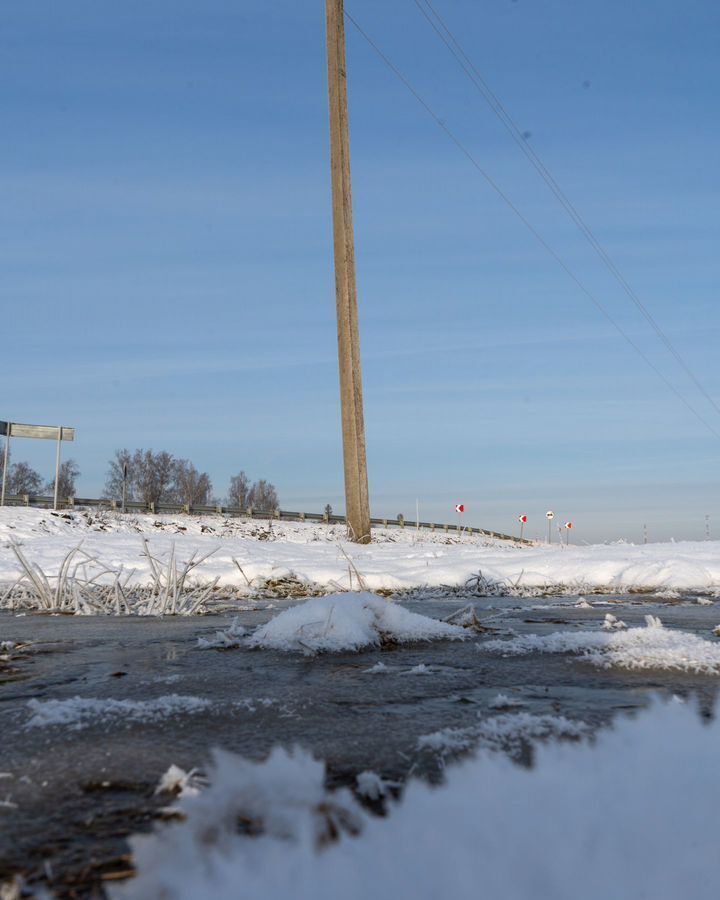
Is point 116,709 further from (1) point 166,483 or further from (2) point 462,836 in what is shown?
(1) point 166,483

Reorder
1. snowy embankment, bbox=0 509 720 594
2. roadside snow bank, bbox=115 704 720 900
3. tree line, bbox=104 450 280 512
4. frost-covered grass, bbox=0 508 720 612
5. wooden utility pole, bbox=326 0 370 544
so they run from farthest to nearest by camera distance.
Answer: tree line, bbox=104 450 280 512 < wooden utility pole, bbox=326 0 370 544 < snowy embankment, bbox=0 509 720 594 < frost-covered grass, bbox=0 508 720 612 < roadside snow bank, bbox=115 704 720 900

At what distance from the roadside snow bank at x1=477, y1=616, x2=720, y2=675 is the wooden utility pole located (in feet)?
26.4

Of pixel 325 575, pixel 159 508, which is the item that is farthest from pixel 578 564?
pixel 159 508

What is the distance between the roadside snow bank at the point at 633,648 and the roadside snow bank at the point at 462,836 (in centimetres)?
98

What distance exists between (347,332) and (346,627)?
871 centimetres

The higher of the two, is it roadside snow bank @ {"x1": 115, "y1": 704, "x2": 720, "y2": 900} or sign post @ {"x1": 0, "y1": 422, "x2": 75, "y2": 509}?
sign post @ {"x1": 0, "y1": 422, "x2": 75, "y2": 509}

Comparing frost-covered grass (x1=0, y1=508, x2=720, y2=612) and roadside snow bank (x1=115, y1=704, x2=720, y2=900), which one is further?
frost-covered grass (x1=0, y1=508, x2=720, y2=612)

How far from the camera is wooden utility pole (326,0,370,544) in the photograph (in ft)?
35.6

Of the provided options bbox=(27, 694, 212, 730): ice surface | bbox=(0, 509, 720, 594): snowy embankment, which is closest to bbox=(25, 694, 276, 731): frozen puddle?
bbox=(27, 694, 212, 730): ice surface

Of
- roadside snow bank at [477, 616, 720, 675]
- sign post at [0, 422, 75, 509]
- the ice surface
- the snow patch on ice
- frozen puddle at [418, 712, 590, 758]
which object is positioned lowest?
the snow patch on ice

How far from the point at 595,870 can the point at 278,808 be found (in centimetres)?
Result: 42

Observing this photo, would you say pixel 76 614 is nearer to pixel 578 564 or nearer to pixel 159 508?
pixel 578 564

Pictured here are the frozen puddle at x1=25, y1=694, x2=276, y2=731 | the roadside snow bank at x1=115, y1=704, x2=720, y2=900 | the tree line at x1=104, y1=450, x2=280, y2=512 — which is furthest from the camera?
the tree line at x1=104, y1=450, x2=280, y2=512

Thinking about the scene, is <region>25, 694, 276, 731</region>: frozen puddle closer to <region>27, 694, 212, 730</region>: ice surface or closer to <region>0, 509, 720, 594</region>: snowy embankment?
<region>27, 694, 212, 730</region>: ice surface
